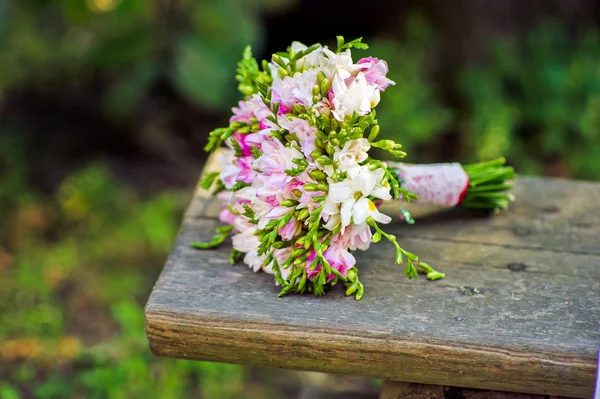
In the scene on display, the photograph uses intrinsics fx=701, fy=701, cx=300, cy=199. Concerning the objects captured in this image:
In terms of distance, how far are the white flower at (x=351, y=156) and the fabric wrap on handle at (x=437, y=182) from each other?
308 millimetres

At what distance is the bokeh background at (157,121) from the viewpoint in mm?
2418

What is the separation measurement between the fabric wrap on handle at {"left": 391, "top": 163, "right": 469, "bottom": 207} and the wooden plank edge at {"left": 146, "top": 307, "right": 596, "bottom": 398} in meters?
0.43

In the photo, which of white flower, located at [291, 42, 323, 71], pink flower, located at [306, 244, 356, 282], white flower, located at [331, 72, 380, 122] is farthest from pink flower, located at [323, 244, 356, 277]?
white flower, located at [291, 42, 323, 71]

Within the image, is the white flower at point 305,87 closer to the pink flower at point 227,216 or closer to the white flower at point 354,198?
the white flower at point 354,198

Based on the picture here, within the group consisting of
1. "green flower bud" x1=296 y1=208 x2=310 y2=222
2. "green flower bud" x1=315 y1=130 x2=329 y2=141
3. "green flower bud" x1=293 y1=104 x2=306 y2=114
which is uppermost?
"green flower bud" x1=293 y1=104 x2=306 y2=114

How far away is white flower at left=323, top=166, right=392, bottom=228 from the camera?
1.13 metres

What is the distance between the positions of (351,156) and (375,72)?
0.49 ft

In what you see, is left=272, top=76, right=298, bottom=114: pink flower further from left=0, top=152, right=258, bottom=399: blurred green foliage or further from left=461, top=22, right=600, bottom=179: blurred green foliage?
left=461, top=22, right=600, bottom=179: blurred green foliage

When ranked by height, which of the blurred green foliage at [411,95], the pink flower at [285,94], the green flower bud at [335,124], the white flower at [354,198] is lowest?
the white flower at [354,198]

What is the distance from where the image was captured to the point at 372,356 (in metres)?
1.15

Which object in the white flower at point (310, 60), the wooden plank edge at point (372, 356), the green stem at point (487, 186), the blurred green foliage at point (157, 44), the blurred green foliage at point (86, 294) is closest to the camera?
the wooden plank edge at point (372, 356)

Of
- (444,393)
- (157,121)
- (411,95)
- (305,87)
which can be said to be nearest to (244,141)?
(305,87)

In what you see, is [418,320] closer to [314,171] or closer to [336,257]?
[336,257]

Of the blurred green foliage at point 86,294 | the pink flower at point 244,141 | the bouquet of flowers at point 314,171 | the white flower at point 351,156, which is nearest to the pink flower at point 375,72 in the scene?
the bouquet of flowers at point 314,171
